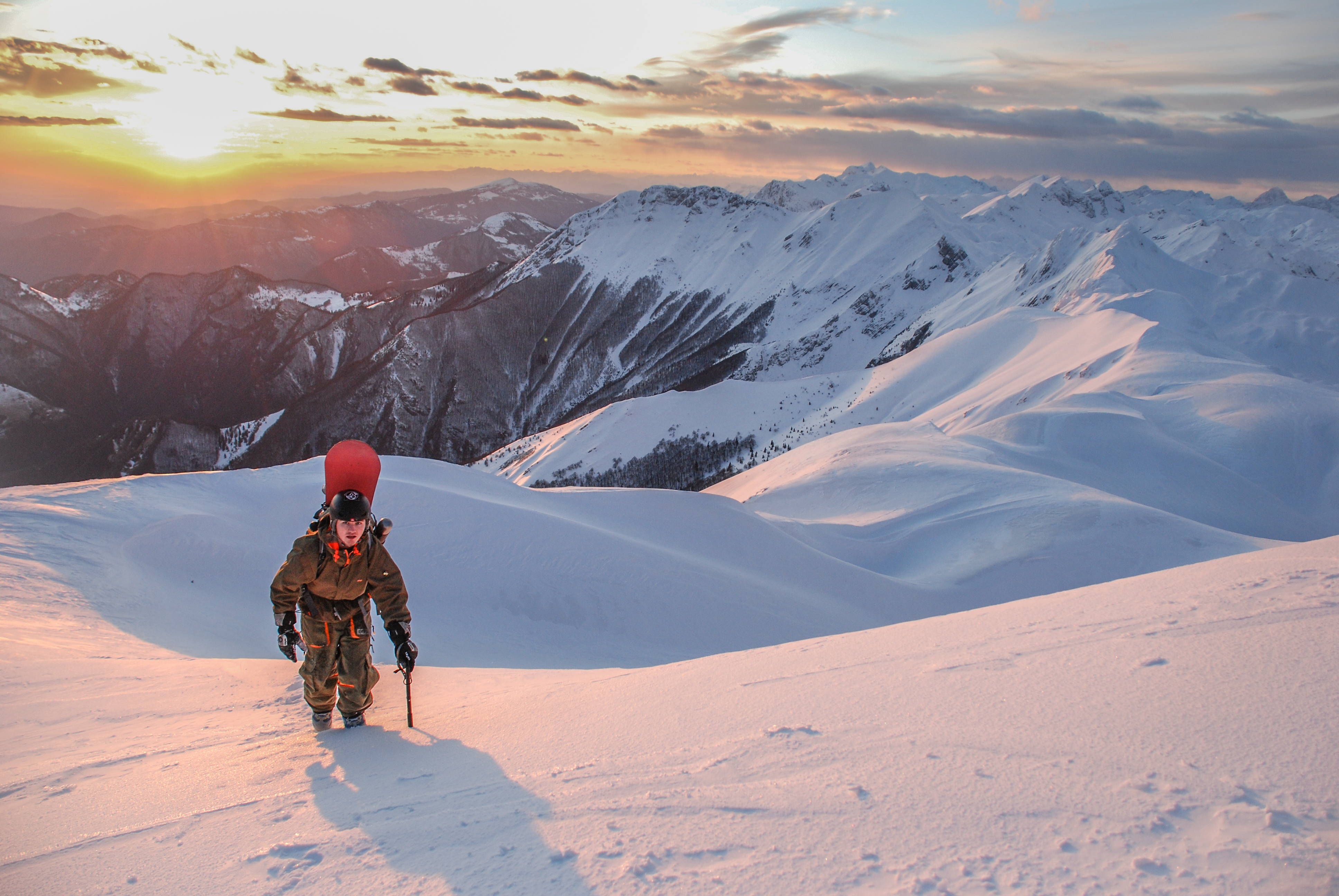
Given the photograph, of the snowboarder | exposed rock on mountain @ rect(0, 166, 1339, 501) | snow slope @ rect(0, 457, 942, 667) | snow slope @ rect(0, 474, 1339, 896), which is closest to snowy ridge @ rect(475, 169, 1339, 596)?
exposed rock on mountain @ rect(0, 166, 1339, 501)

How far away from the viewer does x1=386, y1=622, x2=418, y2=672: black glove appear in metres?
4.62

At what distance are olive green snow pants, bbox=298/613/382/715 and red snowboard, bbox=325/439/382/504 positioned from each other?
0.87 meters

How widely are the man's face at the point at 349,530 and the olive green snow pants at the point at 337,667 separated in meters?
0.58

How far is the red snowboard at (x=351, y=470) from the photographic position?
4297 mm

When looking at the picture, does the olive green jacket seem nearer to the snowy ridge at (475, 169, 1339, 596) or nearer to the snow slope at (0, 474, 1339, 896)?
the snow slope at (0, 474, 1339, 896)

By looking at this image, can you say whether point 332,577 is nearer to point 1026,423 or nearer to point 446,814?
point 446,814

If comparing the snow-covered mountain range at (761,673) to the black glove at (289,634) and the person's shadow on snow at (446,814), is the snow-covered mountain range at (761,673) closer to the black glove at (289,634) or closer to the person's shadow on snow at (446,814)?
the person's shadow on snow at (446,814)

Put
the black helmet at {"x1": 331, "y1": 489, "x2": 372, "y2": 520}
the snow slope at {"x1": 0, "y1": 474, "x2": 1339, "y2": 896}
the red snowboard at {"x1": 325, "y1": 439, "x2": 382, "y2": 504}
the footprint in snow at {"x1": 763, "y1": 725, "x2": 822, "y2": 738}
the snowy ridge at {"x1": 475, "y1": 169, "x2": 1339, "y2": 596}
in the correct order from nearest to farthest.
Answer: the snow slope at {"x1": 0, "y1": 474, "x2": 1339, "y2": 896}, the footprint in snow at {"x1": 763, "y1": 725, "x2": 822, "y2": 738}, the black helmet at {"x1": 331, "y1": 489, "x2": 372, "y2": 520}, the red snowboard at {"x1": 325, "y1": 439, "x2": 382, "y2": 504}, the snowy ridge at {"x1": 475, "y1": 169, "x2": 1339, "y2": 596}

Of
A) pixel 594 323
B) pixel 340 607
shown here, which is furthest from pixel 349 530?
pixel 594 323

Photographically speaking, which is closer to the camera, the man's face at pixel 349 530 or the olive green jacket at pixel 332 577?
the man's face at pixel 349 530

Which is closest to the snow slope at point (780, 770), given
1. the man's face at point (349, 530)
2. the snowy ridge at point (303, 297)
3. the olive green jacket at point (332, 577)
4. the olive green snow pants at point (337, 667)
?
the olive green snow pants at point (337, 667)

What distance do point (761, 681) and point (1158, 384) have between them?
3182 cm

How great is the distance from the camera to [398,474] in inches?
546

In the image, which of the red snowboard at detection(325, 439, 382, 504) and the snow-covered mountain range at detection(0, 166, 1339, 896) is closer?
the snow-covered mountain range at detection(0, 166, 1339, 896)
